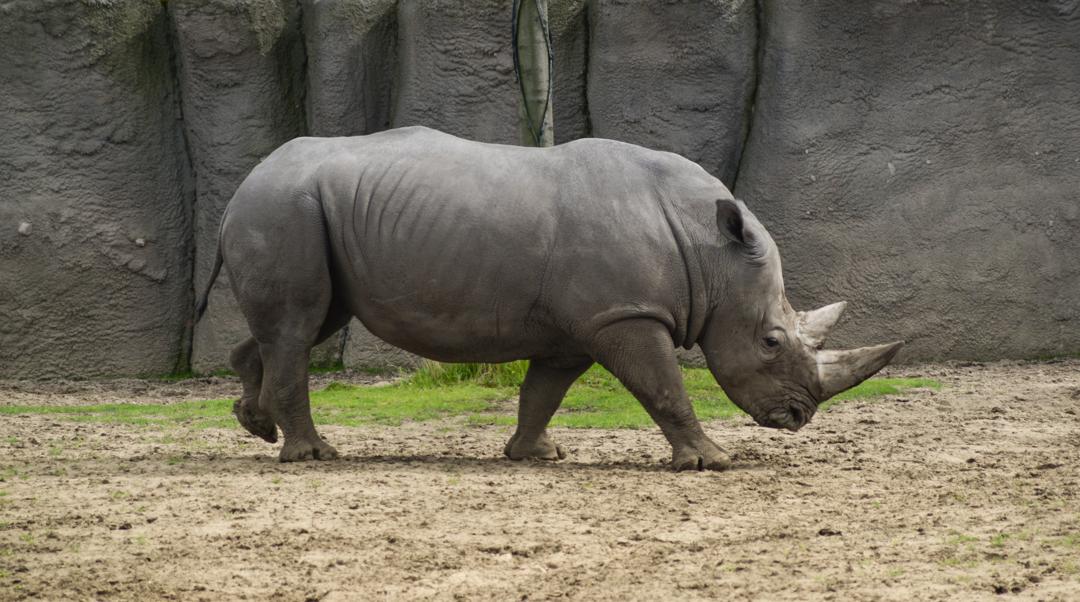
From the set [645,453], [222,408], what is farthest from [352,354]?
[645,453]

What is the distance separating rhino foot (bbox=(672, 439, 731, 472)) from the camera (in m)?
6.98

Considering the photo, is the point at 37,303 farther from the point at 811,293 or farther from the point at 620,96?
A: the point at 811,293

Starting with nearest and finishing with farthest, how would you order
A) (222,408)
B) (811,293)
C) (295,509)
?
(295,509), (222,408), (811,293)

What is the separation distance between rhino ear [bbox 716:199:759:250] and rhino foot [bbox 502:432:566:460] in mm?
1407

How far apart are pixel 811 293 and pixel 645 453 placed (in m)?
4.49

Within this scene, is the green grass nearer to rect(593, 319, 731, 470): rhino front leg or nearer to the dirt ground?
the dirt ground

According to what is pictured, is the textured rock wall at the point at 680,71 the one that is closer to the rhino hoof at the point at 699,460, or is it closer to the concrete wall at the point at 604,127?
the concrete wall at the point at 604,127

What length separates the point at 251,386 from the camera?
7609 millimetres

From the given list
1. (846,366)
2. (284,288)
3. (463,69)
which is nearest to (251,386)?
(284,288)

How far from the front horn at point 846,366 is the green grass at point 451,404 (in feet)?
6.23

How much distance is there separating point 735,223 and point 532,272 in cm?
100

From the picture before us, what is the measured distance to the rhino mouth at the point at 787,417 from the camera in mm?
7266

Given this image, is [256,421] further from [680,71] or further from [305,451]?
[680,71]

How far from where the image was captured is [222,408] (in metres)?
10.2
